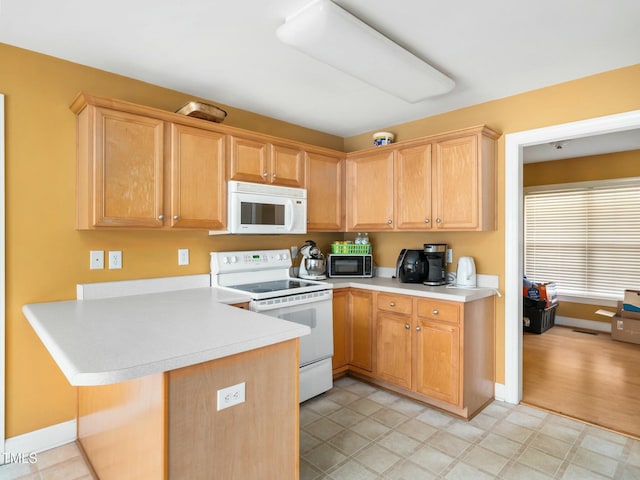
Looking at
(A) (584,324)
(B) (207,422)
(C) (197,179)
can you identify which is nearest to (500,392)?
(B) (207,422)

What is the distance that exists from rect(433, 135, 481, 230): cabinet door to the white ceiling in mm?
424

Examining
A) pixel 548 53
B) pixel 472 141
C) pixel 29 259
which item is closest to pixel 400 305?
pixel 472 141

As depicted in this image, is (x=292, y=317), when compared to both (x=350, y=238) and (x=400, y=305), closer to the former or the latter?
(x=400, y=305)

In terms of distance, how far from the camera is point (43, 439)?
2316 millimetres

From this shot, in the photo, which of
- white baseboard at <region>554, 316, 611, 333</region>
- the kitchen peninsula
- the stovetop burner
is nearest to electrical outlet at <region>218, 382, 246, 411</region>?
the kitchen peninsula

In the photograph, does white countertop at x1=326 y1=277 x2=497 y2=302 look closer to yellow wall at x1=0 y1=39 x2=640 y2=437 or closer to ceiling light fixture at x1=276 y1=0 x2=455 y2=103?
yellow wall at x1=0 y1=39 x2=640 y2=437

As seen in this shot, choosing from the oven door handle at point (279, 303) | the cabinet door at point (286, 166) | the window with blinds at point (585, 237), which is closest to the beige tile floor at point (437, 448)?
the oven door handle at point (279, 303)

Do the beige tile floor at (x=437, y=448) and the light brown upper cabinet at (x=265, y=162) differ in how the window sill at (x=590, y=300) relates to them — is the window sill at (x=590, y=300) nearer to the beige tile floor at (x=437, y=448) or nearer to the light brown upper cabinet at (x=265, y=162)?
the beige tile floor at (x=437, y=448)

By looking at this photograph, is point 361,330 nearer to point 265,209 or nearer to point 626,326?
point 265,209

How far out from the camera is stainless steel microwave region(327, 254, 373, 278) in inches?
144

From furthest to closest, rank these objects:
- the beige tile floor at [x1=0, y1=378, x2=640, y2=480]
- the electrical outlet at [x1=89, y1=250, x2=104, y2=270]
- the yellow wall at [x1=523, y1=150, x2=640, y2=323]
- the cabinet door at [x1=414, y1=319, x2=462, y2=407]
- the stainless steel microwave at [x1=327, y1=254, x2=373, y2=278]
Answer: the yellow wall at [x1=523, y1=150, x2=640, y2=323] → the stainless steel microwave at [x1=327, y1=254, x2=373, y2=278] → the cabinet door at [x1=414, y1=319, x2=462, y2=407] → the electrical outlet at [x1=89, y1=250, x2=104, y2=270] → the beige tile floor at [x1=0, y1=378, x2=640, y2=480]

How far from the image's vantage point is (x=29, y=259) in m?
2.28

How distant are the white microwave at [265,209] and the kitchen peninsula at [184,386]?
1.03 m

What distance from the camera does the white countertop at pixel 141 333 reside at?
1228 millimetres
